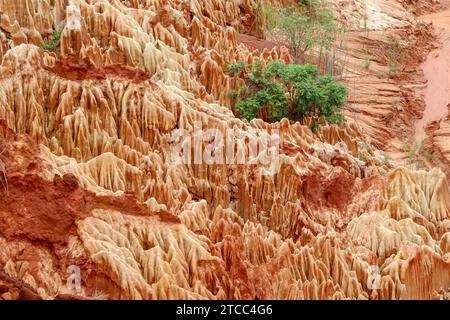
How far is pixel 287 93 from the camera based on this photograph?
25.7 m

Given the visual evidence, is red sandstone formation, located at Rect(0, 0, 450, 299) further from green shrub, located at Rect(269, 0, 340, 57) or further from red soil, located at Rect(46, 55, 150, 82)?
green shrub, located at Rect(269, 0, 340, 57)

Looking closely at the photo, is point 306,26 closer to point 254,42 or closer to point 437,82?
point 254,42

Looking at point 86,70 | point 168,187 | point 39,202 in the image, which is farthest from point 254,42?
point 39,202

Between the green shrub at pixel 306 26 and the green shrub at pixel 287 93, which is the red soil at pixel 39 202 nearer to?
the green shrub at pixel 287 93

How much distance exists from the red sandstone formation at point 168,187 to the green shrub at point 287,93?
528 millimetres

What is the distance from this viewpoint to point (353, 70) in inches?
1318

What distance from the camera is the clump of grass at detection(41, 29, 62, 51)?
22.8m

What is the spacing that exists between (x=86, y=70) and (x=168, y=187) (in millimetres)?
3201

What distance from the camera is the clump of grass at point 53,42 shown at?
74.7 ft

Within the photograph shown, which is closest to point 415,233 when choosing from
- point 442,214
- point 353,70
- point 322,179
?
point 442,214

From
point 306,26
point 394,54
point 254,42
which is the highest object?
point 306,26

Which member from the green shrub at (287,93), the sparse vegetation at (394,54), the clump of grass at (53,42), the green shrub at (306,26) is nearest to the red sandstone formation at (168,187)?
the clump of grass at (53,42)
